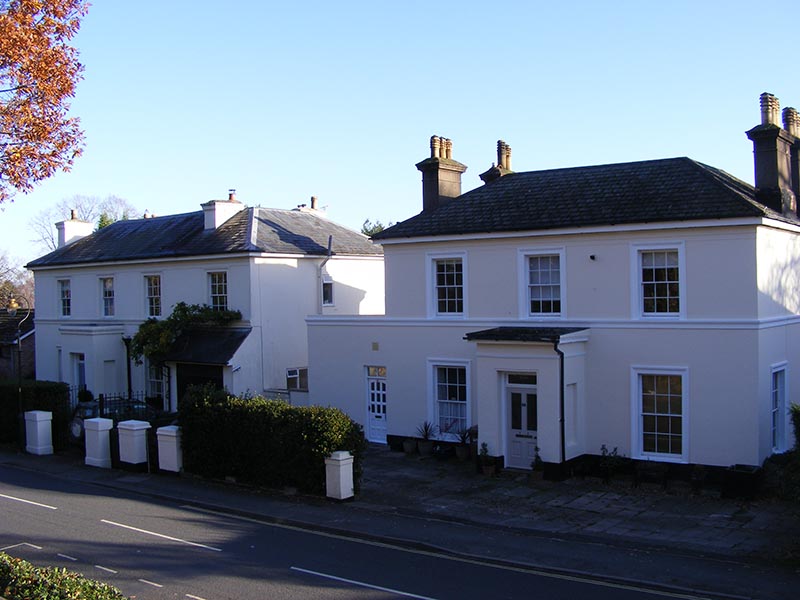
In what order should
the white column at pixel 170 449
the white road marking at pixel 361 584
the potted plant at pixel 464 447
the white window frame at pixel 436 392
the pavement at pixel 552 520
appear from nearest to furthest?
the white road marking at pixel 361 584 < the pavement at pixel 552 520 < the white column at pixel 170 449 < the potted plant at pixel 464 447 < the white window frame at pixel 436 392

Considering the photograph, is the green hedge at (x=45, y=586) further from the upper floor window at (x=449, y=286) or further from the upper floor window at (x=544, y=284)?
the upper floor window at (x=449, y=286)

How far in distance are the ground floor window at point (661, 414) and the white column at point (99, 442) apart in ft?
49.0

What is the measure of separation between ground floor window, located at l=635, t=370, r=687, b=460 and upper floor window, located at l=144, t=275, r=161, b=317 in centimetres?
1966

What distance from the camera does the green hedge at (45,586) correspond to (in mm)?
9398

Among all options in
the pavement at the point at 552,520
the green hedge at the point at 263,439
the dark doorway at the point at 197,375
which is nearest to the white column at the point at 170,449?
the green hedge at the point at 263,439

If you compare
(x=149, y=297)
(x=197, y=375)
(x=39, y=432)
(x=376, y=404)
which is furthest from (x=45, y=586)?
(x=149, y=297)

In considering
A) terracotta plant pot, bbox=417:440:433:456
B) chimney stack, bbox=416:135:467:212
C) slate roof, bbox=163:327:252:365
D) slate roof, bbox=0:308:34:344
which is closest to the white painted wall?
terracotta plant pot, bbox=417:440:433:456

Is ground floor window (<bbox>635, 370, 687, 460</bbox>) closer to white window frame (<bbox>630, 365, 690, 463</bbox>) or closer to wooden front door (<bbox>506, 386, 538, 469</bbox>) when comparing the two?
white window frame (<bbox>630, 365, 690, 463</bbox>)

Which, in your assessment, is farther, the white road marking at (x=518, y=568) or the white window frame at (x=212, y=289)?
the white window frame at (x=212, y=289)

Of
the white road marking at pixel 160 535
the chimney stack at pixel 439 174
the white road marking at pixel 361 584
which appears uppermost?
the chimney stack at pixel 439 174

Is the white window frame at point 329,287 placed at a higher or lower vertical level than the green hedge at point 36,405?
higher

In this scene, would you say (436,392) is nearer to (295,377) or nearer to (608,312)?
(608,312)

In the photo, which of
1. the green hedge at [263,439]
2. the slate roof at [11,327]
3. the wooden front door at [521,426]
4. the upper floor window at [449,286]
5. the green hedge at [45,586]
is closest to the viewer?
the green hedge at [45,586]

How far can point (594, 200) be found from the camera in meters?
21.4
